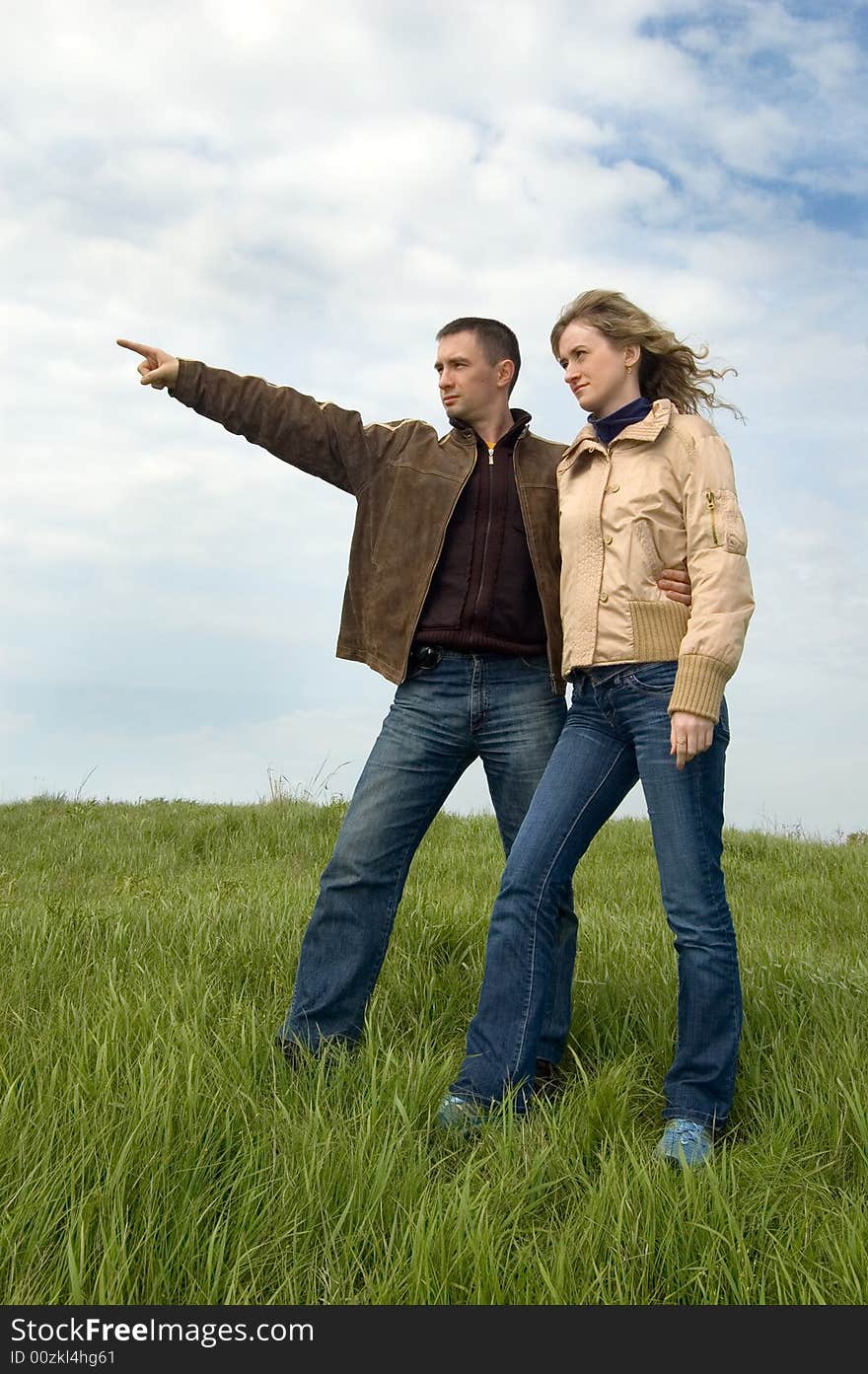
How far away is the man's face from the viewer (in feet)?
13.8

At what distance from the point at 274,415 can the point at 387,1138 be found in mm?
2580

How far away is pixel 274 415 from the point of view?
13.8 ft

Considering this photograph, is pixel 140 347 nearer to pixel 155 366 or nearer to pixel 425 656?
pixel 155 366

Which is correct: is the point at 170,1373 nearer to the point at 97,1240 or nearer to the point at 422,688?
the point at 97,1240

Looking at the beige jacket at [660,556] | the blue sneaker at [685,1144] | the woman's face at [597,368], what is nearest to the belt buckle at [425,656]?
the beige jacket at [660,556]

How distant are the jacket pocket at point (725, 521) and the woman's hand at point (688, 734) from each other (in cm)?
55

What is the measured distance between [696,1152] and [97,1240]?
1.73 m

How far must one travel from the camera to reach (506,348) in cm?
433

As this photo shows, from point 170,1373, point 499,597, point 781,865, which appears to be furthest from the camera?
point 781,865

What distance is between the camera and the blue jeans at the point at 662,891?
11.3ft

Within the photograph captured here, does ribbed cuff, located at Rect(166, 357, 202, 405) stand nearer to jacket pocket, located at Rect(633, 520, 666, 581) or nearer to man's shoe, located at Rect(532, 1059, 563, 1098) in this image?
jacket pocket, located at Rect(633, 520, 666, 581)

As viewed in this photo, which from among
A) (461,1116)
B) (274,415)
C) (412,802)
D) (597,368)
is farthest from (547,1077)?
(274,415)

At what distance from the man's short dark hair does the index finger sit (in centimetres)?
109

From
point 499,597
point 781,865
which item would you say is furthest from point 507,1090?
point 781,865
